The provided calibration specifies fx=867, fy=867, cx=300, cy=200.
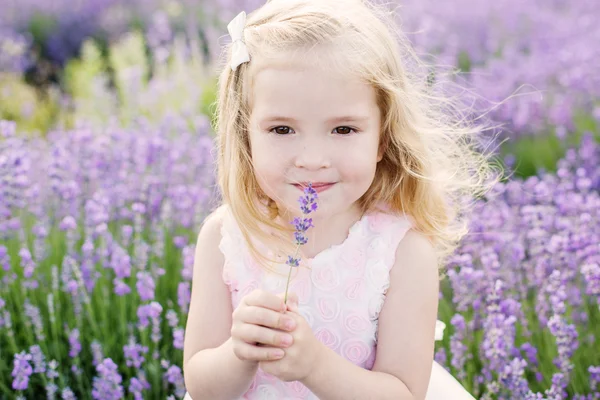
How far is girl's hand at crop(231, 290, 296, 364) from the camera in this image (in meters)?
1.61

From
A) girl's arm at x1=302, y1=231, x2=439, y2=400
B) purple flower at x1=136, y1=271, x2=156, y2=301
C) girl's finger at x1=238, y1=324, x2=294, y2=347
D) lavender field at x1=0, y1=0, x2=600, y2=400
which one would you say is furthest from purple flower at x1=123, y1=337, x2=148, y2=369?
girl's finger at x1=238, y1=324, x2=294, y2=347

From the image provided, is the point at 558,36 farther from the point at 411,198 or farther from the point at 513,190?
the point at 411,198

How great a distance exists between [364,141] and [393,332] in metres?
0.44

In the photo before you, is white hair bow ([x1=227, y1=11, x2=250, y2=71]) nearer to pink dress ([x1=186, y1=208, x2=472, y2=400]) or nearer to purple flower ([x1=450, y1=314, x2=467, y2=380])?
pink dress ([x1=186, y1=208, x2=472, y2=400])

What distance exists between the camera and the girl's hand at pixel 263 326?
5.28 ft

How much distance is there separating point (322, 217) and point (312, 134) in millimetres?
214

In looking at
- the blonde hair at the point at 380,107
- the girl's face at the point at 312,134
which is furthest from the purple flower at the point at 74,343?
the girl's face at the point at 312,134

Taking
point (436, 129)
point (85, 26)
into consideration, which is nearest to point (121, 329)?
point (436, 129)

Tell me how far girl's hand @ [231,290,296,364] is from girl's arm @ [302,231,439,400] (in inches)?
8.7

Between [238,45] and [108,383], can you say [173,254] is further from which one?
[238,45]

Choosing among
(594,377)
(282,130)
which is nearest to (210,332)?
(282,130)

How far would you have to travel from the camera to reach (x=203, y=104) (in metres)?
5.61

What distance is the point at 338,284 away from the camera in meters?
2.02

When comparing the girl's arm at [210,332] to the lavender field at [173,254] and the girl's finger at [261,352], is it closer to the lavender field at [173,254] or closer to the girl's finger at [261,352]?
the girl's finger at [261,352]
